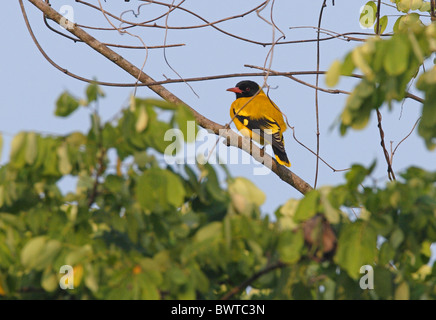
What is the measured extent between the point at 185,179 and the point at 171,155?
162 millimetres

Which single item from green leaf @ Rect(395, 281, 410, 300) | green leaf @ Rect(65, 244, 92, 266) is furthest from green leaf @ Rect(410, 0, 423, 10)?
green leaf @ Rect(65, 244, 92, 266)

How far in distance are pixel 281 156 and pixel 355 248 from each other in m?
4.36

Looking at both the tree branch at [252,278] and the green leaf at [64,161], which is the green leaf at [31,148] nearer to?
the green leaf at [64,161]

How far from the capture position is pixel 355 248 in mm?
2209

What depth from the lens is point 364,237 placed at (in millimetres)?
2229

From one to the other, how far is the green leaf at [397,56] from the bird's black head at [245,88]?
22.3 feet

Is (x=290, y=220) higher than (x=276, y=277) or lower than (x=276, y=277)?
higher

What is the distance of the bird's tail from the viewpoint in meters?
6.42

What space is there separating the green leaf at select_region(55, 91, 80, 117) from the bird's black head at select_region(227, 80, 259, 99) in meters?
6.67

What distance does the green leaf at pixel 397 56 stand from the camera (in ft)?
6.83
